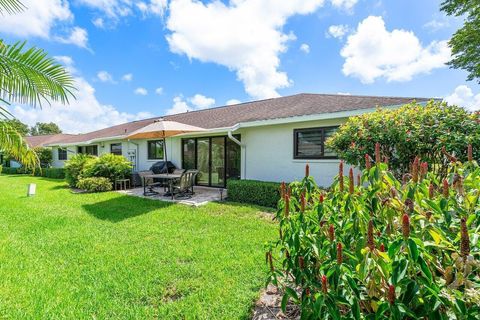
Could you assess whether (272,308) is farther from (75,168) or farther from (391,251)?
(75,168)

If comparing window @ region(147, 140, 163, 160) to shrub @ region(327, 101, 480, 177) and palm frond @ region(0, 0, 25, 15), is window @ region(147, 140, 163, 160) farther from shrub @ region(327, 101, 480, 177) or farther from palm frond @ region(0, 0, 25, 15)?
palm frond @ region(0, 0, 25, 15)

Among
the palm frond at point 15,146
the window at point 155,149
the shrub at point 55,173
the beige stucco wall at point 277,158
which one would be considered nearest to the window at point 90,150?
the shrub at point 55,173

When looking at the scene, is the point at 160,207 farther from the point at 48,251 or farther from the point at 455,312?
the point at 455,312

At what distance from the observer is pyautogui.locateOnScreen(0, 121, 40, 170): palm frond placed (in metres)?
3.74

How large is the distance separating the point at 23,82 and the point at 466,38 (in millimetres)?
21924

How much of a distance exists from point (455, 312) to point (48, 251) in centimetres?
620

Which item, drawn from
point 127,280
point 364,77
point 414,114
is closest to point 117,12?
point 127,280

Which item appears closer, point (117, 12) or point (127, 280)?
point (127, 280)

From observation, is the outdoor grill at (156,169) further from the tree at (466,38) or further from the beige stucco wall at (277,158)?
the tree at (466,38)

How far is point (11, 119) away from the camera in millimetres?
3771

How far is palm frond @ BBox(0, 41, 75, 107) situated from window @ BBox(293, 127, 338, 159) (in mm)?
7638

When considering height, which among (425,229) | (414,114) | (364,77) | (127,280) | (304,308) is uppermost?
(364,77)

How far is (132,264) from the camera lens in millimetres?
4289

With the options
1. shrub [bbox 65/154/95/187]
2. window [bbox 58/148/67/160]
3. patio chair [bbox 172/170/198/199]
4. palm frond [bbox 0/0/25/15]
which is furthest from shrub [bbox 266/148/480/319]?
window [bbox 58/148/67/160]
